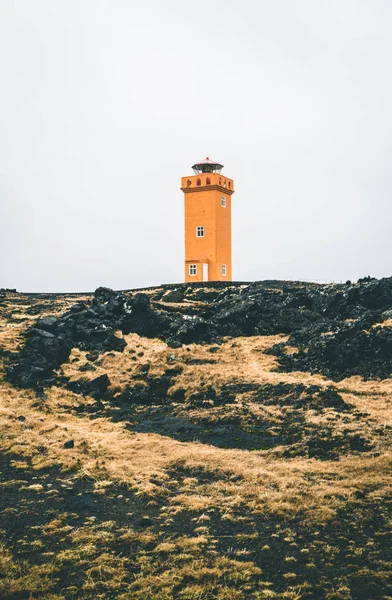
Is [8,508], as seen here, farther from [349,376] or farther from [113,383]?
[349,376]

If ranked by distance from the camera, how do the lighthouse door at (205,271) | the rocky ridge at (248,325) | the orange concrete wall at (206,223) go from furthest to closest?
the lighthouse door at (205,271) → the orange concrete wall at (206,223) → the rocky ridge at (248,325)

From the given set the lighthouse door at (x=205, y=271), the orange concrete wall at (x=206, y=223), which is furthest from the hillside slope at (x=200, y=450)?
the orange concrete wall at (x=206, y=223)

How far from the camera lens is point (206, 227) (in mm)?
58000

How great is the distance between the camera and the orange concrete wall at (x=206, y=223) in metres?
57.8

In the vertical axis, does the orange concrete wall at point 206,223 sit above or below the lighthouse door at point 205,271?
above

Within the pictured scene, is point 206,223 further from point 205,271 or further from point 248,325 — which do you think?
point 248,325

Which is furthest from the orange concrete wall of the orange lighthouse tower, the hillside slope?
the hillside slope

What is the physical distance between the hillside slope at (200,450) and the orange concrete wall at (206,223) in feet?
39.4

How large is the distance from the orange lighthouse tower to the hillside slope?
11.9 meters

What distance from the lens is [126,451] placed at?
903 inches

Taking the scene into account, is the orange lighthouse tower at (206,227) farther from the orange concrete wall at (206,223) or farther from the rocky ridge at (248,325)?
the rocky ridge at (248,325)

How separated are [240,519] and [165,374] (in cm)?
1786

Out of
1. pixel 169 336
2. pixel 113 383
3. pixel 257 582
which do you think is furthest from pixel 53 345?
pixel 257 582

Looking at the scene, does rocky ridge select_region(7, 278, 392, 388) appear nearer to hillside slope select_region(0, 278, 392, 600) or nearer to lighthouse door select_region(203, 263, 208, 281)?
hillside slope select_region(0, 278, 392, 600)
